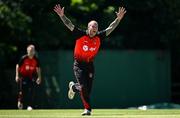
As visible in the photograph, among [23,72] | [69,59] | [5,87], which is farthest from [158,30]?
[23,72]

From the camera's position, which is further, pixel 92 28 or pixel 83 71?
pixel 83 71

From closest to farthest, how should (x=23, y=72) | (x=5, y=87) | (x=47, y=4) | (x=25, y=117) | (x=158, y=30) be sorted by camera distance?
(x=25, y=117), (x=23, y=72), (x=47, y=4), (x=5, y=87), (x=158, y=30)

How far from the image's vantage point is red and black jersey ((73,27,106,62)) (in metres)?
16.7

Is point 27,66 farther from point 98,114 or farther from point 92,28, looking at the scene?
point 92,28

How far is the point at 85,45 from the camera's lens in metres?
16.8

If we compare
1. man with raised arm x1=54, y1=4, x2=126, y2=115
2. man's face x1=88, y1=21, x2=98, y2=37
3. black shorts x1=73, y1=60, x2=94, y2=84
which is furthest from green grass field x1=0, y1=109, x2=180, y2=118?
man's face x1=88, y1=21, x2=98, y2=37

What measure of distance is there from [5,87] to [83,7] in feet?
16.1

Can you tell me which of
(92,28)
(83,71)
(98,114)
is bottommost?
(98,114)

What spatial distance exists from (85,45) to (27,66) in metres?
5.85

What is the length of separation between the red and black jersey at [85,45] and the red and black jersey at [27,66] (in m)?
5.68

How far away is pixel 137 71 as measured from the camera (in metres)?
34.4

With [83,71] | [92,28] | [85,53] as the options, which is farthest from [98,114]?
[92,28]

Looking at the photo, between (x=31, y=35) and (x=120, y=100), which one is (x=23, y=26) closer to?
(x=31, y=35)

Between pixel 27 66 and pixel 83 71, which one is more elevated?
pixel 27 66
